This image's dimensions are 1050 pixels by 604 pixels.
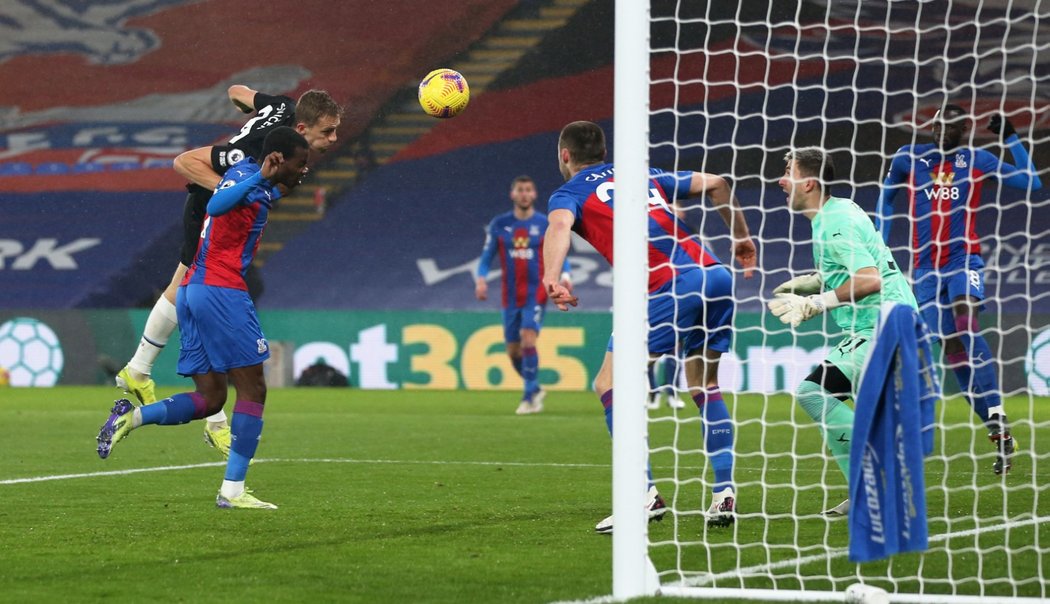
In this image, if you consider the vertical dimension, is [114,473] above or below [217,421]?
below

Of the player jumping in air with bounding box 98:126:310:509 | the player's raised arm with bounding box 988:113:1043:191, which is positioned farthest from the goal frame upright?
the player's raised arm with bounding box 988:113:1043:191

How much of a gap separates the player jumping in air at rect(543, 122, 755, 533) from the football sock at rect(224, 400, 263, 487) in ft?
5.19

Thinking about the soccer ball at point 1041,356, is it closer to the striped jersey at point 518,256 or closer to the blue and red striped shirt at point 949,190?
the striped jersey at point 518,256

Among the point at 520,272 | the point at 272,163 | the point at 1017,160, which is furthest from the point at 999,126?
the point at 520,272

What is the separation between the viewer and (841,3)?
20.3 metres

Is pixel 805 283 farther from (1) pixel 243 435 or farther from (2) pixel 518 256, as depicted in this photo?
(2) pixel 518 256

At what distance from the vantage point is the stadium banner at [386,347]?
17516mm

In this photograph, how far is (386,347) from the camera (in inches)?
713

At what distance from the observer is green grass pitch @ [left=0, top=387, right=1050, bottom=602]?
4.65 metres

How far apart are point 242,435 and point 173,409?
461 millimetres

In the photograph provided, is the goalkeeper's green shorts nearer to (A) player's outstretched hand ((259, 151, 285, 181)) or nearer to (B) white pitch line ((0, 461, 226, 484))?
(A) player's outstretched hand ((259, 151, 285, 181))

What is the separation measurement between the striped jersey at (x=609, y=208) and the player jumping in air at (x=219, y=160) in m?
1.30

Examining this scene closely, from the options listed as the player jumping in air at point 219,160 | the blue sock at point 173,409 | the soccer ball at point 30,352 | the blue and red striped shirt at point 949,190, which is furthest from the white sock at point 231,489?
the soccer ball at point 30,352

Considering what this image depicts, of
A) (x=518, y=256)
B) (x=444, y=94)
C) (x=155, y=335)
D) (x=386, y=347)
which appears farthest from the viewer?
(x=386, y=347)
